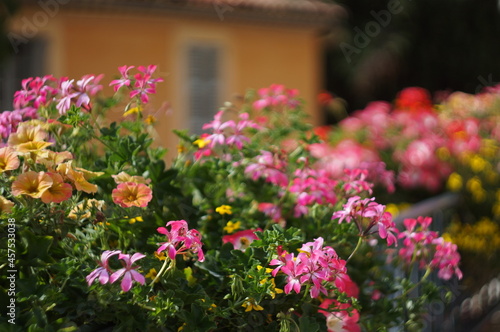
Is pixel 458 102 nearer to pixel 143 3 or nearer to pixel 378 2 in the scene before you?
pixel 143 3

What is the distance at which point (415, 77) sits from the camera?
17188 millimetres

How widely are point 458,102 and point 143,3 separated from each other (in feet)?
18.1

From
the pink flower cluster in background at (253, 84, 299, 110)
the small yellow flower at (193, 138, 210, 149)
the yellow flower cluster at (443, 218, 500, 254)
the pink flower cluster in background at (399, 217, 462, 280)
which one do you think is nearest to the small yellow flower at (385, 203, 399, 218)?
the yellow flower cluster at (443, 218, 500, 254)

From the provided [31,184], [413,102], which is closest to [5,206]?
[31,184]

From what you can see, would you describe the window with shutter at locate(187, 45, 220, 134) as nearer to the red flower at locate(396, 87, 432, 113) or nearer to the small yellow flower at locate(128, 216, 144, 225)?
the red flower at locate(396, 87, 432, 113)

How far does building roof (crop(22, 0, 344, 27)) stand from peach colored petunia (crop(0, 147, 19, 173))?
835 cm

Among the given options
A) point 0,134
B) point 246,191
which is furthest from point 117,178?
point 246,191

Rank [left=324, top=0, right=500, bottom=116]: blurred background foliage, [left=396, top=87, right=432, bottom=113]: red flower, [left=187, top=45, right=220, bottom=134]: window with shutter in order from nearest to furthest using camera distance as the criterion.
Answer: [left=396, top=87, right=432, bottom=113]: red flower → [left=187, top=45, right=220, bottom=134]: window with shutter → [left=324, top=0, right=500, bottom=116]: blurred background foliage

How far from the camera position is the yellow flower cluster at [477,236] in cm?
486

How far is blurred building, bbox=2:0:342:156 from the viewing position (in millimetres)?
10320

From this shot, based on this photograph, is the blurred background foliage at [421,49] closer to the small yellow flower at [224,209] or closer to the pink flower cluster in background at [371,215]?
the small yellow flower at [224,209]

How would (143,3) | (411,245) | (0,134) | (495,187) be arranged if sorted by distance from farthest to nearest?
(143,3), (495,187), (411,245), (0,134)

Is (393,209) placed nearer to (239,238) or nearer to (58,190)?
(239,238)

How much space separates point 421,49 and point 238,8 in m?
7.03
